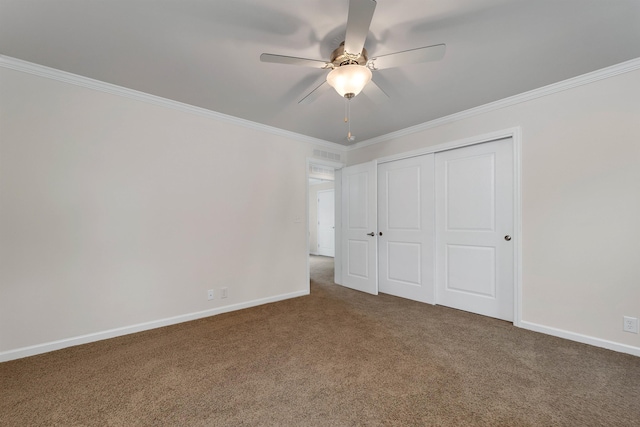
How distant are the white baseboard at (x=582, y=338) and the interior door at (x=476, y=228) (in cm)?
23

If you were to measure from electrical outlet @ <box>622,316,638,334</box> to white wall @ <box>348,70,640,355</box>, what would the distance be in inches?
1.3

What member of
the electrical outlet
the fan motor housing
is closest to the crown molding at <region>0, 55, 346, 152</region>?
the fan motor housing

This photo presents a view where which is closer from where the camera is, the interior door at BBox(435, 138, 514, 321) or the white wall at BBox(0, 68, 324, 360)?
the white wall at BBox(0, 68, 324, 360)

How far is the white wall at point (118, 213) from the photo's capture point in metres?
2.32

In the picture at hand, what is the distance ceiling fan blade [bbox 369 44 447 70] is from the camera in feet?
5.50

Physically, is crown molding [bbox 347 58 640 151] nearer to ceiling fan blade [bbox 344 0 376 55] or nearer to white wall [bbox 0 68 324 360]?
white wall [bbox 0 68 324 360]

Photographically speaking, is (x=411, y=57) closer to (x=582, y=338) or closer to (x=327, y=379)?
(x=327, y=379)

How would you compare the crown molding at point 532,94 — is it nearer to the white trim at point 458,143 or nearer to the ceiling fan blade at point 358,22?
the white trim at point 458,143

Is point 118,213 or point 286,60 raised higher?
point 286,60

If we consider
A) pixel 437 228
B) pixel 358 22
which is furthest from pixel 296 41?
pixel 437 228

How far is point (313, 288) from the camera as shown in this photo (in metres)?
4.58

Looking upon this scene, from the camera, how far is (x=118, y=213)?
8.98 ft

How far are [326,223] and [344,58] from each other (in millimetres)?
6968

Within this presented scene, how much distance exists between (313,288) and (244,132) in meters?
2.65
